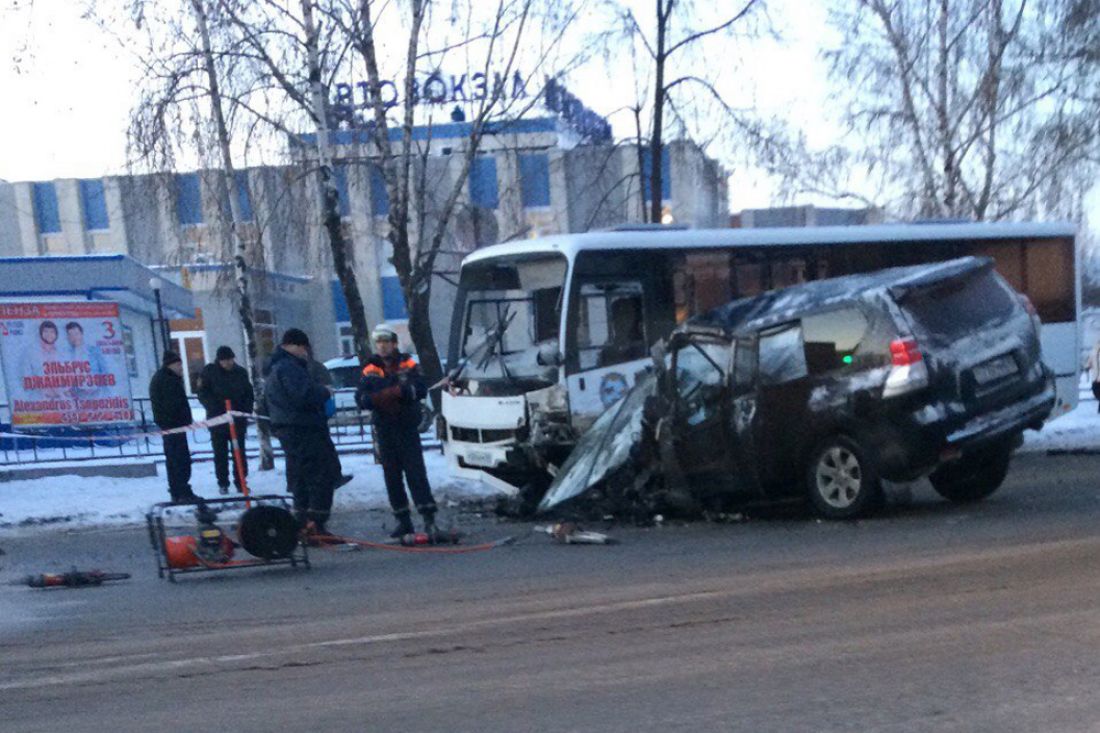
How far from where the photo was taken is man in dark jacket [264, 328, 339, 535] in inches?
362

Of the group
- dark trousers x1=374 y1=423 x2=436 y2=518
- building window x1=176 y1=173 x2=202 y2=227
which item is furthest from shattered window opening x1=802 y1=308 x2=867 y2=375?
building window x1=176 y1=173 x2=202 y2=227

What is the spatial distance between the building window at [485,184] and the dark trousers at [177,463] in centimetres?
974

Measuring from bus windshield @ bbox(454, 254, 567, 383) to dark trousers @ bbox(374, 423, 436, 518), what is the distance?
2247mm

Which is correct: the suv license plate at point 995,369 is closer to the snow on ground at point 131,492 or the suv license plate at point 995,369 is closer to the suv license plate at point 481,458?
the suv license plate at point 481,458

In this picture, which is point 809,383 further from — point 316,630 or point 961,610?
point 316,630

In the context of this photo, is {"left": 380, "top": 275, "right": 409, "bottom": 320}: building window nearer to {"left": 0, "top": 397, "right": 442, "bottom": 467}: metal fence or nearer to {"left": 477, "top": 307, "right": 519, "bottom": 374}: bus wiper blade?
{"left": 0, "top": 397, "right": 442, "bottom": 467}: metal fence

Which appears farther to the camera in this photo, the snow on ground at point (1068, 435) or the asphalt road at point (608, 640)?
the snow on ground at point (1068, 435)

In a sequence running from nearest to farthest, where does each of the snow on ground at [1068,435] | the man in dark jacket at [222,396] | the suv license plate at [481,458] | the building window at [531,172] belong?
the suv license plate at [481,458] < the man in dark jacket at [222,396] < the snow on ground at [1068,435] < the building window at [531,172]

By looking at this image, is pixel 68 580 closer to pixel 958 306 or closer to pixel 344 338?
pixel 958 306

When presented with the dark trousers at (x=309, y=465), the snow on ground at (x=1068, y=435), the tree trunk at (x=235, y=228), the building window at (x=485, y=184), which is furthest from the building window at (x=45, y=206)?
the snow on ground at (x=1068, y=435)

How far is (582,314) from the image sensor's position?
1197 cm

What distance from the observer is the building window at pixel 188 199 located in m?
16.6

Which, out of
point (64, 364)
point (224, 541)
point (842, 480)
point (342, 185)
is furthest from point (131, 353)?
point (842, 480)

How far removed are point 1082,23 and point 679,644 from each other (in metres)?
17.8
